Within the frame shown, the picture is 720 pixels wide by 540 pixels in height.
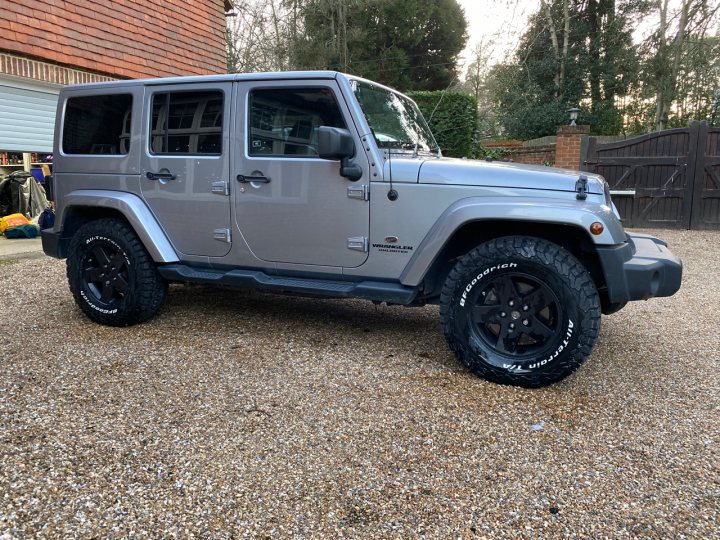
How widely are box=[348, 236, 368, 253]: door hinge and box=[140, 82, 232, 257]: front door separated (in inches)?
37.0

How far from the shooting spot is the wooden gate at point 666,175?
9812 mm

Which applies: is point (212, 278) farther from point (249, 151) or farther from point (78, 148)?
point (78, 148)

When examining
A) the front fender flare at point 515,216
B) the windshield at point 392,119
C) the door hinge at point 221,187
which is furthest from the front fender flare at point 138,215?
the front fender flare at point 515,216

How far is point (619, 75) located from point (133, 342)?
60.1 ft

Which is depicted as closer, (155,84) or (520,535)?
(520,535)

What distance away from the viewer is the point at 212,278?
3.97m

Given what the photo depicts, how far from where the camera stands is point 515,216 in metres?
3.04

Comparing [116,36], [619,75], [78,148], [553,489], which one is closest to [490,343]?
[553,489]

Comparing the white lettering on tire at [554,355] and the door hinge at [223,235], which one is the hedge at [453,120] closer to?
the door hinge at [223,235]

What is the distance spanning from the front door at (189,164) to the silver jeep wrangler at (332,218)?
0.01 meters

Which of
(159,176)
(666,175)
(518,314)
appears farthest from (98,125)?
(666,175)

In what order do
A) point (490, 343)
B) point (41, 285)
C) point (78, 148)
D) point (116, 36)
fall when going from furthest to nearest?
point (116, 36) → point (41, 285) → point (78, 148) → point (490, 343)

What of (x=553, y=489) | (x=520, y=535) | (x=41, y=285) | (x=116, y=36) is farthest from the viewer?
(x=116, y=36)

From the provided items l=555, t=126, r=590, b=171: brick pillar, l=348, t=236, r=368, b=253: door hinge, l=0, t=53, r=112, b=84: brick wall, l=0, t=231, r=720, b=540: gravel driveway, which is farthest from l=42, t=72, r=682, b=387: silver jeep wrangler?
l=555, t=126, r=590, b=171: brick pillar
